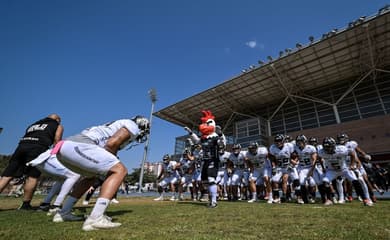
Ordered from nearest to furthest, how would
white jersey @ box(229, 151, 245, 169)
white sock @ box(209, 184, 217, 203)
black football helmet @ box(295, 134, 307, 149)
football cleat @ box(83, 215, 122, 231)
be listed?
football cleat @ box(83, 215, 122, 231) < white sock @ box(209, 184, 217, 203) < black football helmet @ box(295, 134, 307, 149) < white jersey @ box(229, 151, 245, 169)

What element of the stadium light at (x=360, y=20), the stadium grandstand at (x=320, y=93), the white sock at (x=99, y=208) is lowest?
the white sock at (x=99, y=208)

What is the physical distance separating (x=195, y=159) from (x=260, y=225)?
7843 millimetres

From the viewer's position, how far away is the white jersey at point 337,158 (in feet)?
21.4

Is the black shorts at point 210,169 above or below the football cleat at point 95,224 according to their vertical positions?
above

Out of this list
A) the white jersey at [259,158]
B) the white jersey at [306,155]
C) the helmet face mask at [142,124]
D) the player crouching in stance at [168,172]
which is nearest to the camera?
the helmet face mask at [142,124]

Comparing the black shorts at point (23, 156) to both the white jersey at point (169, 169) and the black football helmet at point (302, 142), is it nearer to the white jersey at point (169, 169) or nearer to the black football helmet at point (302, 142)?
the white jersey at point (169, 169)

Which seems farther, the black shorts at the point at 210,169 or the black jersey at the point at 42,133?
the black shorts at the point at 210,169

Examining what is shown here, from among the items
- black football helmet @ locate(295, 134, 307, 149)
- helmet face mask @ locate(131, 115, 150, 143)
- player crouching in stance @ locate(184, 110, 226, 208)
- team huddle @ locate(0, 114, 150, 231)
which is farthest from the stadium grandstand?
team huddle @ locate(0, 114, 150, 231)

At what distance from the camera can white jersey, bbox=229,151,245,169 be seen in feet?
28.6

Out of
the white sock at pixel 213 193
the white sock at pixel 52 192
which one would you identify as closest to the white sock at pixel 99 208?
the white sock at pixel 52 192

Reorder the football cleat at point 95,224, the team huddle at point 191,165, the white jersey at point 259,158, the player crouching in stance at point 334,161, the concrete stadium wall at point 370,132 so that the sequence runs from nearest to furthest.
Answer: the football cleat at point 95,224, the team huddle at point 191,165, the player crouching in stance at point 334,161, the white jersey at point 259,158, the concrete stadium wall at point 370,132

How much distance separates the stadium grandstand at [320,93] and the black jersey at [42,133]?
1000 inches

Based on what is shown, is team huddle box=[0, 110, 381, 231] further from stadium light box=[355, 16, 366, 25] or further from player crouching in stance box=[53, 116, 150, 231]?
stadium light box=[355, 16, 366, 25]

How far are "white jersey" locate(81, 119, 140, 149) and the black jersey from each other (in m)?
2.70
